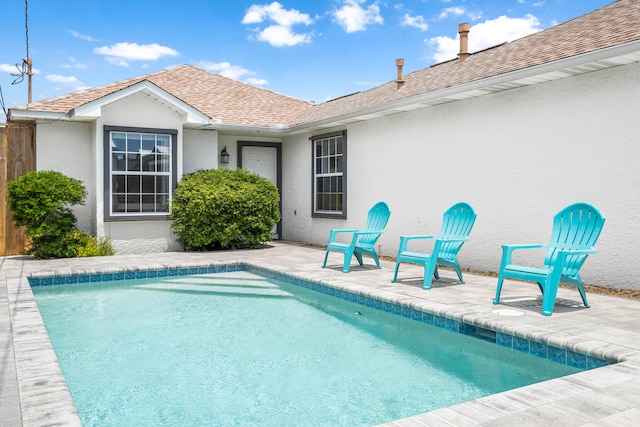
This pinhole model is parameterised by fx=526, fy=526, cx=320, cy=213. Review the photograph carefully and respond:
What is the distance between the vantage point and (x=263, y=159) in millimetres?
12664

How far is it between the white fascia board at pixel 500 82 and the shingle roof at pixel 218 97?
9.14 feet

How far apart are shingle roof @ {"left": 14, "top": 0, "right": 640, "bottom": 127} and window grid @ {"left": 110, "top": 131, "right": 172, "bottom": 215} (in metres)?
1.03

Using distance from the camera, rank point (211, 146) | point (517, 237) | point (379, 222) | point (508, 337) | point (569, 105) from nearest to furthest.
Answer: point (508, 337) < point (569, 105) < point (517, 237) < point (379, 222) < point (211, 146)

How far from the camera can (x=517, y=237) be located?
7070 mm

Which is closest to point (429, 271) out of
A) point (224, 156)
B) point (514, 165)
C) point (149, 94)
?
point (514, 165)

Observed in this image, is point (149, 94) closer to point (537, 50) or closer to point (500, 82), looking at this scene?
point (500, 82)

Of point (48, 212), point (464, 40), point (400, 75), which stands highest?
point (464, 40)

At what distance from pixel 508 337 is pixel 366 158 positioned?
626 centimetres

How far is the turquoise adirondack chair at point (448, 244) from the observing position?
6.10 meters

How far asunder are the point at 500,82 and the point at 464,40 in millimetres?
3188

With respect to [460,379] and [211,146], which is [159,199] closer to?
[211,146]

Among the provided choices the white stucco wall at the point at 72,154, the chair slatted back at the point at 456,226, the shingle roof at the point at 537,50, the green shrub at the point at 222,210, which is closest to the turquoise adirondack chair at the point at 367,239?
the chair slatted back at the point at 456,226

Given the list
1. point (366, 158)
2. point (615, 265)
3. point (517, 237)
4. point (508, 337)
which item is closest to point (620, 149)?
point (615, 265)

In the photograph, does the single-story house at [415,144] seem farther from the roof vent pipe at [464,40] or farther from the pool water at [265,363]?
the pool water at [265,363]
